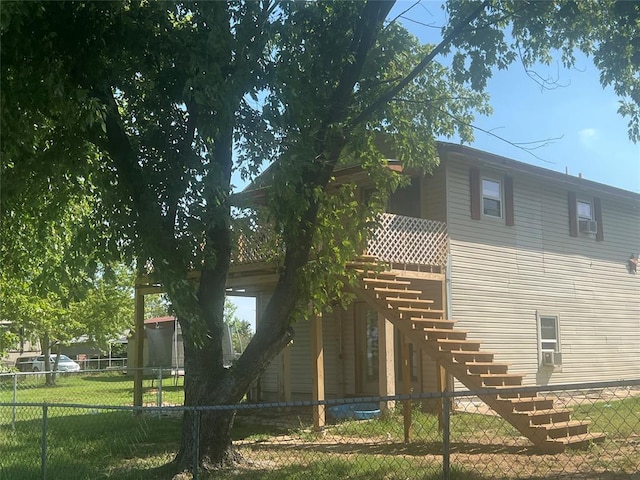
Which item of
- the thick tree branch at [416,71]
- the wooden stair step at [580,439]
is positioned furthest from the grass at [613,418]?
the thick tree branch at [416,71]

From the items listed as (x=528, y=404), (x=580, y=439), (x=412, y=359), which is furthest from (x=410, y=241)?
(x=580, y=439)

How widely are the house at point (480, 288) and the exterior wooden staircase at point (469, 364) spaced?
0.04 m

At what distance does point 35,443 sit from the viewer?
1184 centimetres

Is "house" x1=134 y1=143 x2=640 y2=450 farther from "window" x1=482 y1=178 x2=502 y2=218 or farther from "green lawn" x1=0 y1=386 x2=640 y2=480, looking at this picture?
"green lawn" x1=0 y1=386 x2=640 y2=480

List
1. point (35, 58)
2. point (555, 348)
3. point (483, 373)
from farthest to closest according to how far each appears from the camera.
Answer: point (555, 348) < point (483, 373) < point (35, 58)

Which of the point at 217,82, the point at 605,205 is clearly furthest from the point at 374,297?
the point at 605,205

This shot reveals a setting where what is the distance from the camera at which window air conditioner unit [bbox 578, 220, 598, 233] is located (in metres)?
18.6

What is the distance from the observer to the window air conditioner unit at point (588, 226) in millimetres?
18622

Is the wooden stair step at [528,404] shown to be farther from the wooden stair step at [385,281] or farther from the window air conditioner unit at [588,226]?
the window air conditioner unit at [588,226]

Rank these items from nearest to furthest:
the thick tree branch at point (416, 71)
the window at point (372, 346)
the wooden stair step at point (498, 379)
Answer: the thick tree branch at point (416, 71) < the wooden stair step at point (498, 379) < the window at point (372, 346)

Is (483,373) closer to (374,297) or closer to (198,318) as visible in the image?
(374,297)

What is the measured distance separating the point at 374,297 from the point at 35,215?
5.84 metres

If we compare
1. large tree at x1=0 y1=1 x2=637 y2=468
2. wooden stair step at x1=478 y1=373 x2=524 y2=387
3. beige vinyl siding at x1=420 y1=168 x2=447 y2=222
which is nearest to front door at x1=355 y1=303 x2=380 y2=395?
beige vinyl siding at x1=420 y1=168 x2=447 y2=222

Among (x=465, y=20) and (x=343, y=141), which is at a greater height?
(x=465, y=20)
